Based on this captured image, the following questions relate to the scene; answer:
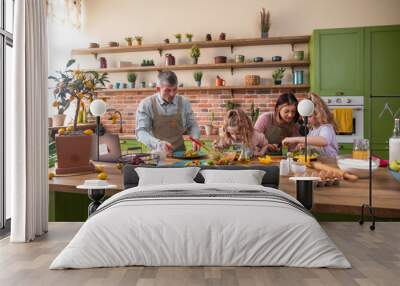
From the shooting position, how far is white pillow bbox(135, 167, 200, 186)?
3775 mm

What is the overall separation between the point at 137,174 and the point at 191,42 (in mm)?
4455

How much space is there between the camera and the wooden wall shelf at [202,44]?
25.0ft

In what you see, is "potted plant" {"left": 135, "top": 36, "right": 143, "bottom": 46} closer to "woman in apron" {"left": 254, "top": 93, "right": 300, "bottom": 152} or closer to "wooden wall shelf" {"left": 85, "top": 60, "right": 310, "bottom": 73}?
"wooden wall shelf" {"left": 85, "top": 60, "right": 310, "bottom": 73}

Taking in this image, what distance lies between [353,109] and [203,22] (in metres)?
2.89

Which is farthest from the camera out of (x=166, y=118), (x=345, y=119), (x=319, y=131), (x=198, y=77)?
(x=198, y=77)

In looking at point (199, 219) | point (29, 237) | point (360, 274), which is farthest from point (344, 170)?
point (29, 237)

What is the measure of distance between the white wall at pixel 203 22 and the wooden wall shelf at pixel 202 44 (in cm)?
10

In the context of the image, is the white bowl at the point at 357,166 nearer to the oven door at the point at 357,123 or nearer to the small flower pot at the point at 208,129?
the oven door at the point at 357,123

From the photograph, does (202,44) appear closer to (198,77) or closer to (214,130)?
(198,77)

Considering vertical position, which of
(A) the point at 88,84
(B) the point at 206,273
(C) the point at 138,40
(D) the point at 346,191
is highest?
(C) the point at 138,40

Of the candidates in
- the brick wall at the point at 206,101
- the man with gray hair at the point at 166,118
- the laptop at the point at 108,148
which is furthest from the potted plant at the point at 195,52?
the laptop at the point at 108,148

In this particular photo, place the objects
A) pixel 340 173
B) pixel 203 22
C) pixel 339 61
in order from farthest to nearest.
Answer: pixel 203 22
pixel 339 61
pixel 340 173

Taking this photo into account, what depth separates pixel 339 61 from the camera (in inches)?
281

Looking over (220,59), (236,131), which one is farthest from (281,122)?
(220,59)
